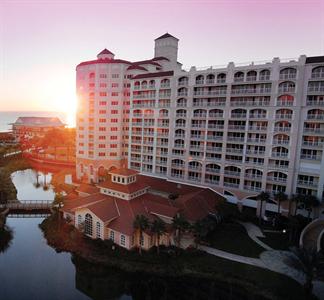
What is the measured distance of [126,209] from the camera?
38.0 meters

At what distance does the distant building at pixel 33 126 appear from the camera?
155500mm

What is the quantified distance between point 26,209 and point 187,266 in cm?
3542

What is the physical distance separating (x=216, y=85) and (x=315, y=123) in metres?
20.0

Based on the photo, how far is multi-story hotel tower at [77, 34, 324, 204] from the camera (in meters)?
43.9

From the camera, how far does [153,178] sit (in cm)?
5800

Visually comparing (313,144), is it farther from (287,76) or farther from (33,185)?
(33,185)

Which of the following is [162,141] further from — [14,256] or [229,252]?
[14,256]

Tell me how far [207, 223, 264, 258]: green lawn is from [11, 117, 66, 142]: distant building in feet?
462

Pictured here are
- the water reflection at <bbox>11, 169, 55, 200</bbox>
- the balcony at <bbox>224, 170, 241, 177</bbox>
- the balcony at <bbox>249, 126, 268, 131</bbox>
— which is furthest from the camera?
the water reflection at <bbox>11, 169, 55, 200</bbox>

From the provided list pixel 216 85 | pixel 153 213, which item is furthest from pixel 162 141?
pixel 153 213

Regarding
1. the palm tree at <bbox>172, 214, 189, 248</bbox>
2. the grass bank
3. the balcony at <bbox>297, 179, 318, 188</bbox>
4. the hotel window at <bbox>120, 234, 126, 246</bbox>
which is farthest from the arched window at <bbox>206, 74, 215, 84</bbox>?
the hotel window at <bbox>120, 234, 126, 246</bbox>

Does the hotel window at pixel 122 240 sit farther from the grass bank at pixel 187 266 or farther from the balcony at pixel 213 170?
the balcony at pixel 213 170

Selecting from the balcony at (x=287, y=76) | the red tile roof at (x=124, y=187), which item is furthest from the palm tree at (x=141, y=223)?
the balcony at (x=287, y=76)

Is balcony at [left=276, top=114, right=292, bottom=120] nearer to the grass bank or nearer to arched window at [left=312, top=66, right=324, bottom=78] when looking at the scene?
arched window at [left=312, top=66, right=324, bottom=78]
